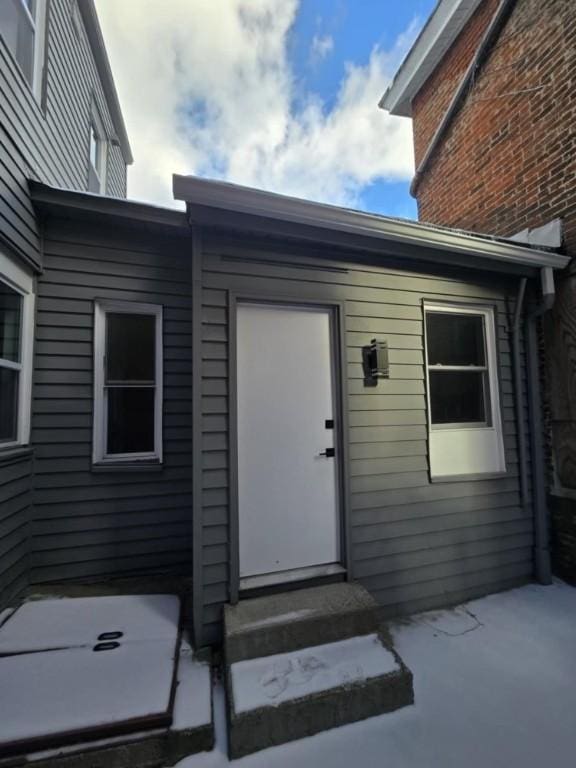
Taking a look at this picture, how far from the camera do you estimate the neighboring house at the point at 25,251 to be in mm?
2385

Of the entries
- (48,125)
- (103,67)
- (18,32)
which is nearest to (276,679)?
(48,125)

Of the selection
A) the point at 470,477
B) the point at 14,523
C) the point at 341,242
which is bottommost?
the point at 14,523

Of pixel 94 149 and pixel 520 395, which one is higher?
pixel 94 149

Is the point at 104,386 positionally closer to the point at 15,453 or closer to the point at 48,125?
the point at 15,453

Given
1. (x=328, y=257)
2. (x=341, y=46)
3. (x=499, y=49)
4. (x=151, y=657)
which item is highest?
(x=341, y=46)

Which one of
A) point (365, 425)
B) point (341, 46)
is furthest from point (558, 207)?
point (341, 46)

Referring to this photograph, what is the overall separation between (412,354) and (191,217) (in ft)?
6.62

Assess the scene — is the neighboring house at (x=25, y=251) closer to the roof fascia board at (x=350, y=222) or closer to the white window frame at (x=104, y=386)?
the white window frame at (x=104, y=386)

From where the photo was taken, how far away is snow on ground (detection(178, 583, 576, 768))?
5.41ft

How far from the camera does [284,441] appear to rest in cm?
261

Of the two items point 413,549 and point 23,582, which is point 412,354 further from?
point 23,582

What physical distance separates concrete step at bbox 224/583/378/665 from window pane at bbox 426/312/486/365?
2093 mm

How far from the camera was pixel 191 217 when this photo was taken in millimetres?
2350

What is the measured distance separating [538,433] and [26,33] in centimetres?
571
